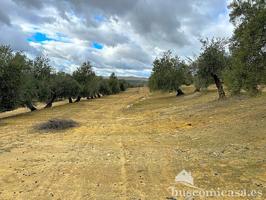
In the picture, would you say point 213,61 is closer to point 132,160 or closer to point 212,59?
point 212,59

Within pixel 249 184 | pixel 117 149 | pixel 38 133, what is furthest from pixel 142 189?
pixel 38 133

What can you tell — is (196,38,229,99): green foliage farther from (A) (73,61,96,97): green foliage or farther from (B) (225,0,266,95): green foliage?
(A) (73,61,96,97): green foliage

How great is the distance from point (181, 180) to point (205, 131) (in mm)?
9884

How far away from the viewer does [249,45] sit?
15867 mm

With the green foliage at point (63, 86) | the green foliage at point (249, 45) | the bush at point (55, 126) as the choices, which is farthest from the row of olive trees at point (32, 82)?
the green foliage at point (249, 45)

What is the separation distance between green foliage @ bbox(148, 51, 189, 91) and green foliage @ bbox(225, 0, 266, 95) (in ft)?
138

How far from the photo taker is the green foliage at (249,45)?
15.4 meters

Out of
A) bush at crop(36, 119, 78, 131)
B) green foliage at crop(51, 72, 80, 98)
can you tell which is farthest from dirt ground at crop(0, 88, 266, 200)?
green foliage at crop(51, 72, 80, 98)

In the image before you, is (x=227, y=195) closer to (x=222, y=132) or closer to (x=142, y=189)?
(x=142, y=189)

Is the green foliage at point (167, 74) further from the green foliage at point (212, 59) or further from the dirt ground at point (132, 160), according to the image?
the dirt ground at point (132, 160)

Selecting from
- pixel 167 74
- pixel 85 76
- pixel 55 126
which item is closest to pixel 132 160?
pixel 55 126

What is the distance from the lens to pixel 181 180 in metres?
10.2

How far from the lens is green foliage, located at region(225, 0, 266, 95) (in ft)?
50.6

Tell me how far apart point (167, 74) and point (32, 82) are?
2466 centimetres
